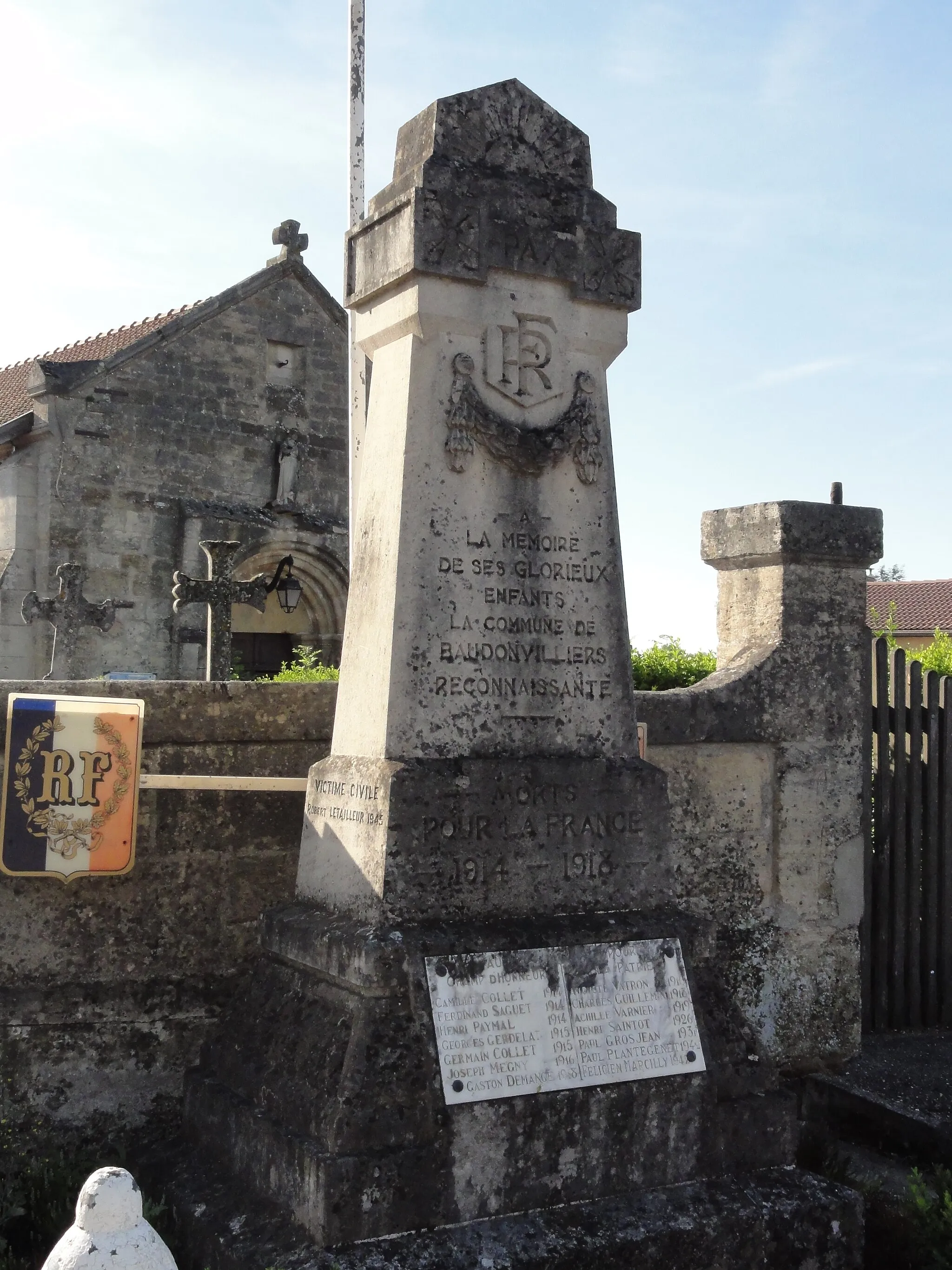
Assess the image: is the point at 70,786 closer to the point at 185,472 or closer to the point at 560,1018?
the point at 560,1018

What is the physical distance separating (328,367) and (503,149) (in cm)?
1687

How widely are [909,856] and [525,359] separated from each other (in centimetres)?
332

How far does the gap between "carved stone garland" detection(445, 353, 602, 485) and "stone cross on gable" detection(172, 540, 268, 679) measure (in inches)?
316

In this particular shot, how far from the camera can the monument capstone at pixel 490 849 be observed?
12.1 feet

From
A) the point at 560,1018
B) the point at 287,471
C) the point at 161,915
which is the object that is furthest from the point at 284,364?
the point at 560,1018

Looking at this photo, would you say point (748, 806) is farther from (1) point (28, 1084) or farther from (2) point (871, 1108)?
(1) point (28, 1084)

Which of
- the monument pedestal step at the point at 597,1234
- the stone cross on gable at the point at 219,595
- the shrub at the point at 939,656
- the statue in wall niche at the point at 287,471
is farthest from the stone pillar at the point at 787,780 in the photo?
the statue in wall niche at the point at 287,471

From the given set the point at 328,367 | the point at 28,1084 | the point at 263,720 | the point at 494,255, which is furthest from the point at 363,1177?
the point at 328,367

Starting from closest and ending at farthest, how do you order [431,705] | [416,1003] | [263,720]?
[416,1003] < [431,705] < [263,720]

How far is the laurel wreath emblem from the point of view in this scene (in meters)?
4.47

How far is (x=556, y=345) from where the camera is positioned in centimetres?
443

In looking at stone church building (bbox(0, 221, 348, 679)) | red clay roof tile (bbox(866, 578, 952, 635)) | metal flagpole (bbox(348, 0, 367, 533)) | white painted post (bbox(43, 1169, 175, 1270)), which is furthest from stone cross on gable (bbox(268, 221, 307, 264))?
red clay roof tile (bbox(866, 578, 952, 635))

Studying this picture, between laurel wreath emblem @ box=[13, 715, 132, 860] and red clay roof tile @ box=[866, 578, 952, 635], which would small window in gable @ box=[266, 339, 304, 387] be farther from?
red clay roof tile @ box=[866, 578, 952, 635]

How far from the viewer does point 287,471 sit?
790 inches
